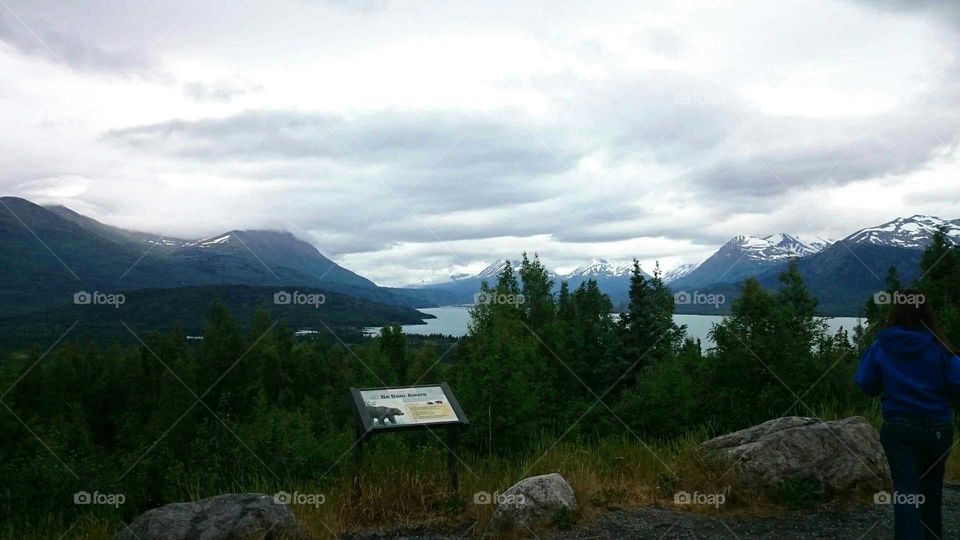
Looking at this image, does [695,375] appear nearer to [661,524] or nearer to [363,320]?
[661,524]

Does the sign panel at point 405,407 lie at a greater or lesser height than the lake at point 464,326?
lesser

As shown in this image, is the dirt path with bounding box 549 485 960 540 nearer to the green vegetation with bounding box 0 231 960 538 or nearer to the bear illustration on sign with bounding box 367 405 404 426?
the green vegetation with bounding box 0 231 960 538

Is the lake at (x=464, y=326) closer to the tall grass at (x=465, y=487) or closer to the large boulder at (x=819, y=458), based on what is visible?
the tall grass at (x=465, y=487)

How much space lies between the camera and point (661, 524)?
699cm

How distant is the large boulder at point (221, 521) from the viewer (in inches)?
239

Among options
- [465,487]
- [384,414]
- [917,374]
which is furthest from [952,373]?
[384,414]

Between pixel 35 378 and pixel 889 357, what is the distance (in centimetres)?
6106

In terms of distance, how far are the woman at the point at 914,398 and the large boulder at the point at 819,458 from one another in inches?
91.1

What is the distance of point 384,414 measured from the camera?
788 cm

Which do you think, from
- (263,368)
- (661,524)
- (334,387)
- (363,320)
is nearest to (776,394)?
(661,524)

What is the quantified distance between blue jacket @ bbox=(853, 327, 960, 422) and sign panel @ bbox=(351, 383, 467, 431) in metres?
4.37

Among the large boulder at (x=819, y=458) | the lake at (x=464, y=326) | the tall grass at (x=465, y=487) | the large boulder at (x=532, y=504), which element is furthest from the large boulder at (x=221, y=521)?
the lake at (x=464, y=326)

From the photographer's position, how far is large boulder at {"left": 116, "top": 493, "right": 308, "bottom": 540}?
6.06m

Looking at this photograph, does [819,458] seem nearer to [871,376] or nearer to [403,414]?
[871,376]
